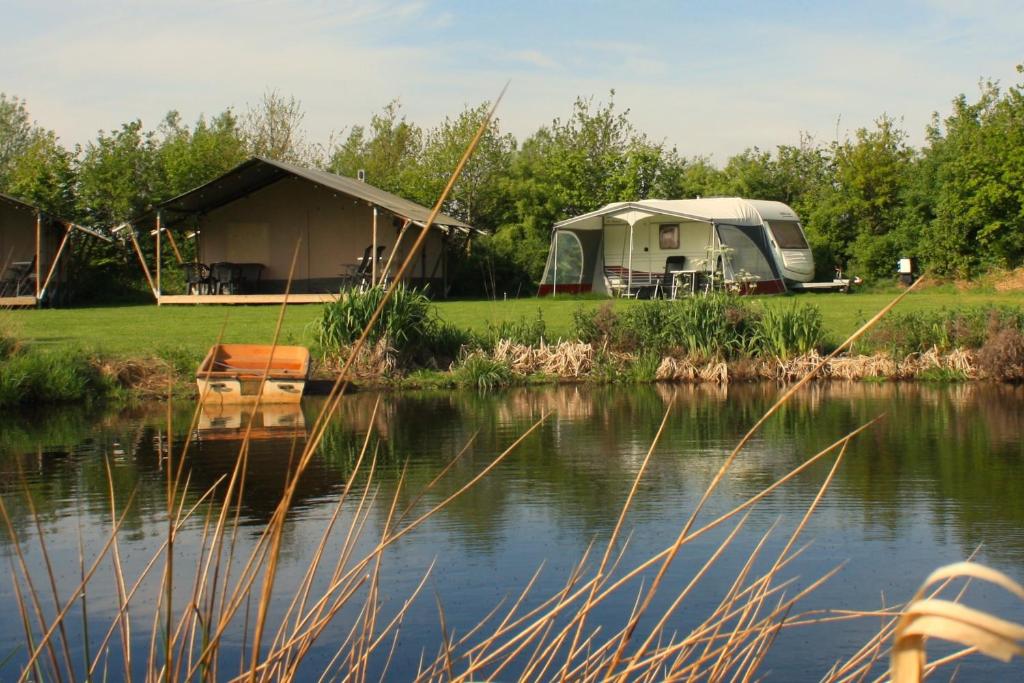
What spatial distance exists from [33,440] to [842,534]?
9.43 metres

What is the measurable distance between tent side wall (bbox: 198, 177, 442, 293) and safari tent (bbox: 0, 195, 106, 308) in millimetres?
4016

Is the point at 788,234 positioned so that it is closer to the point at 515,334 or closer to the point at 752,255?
the point at 752,255

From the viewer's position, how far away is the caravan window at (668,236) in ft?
111

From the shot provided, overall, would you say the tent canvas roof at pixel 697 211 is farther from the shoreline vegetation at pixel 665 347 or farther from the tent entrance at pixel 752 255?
the shoreline vegetation at pixel 665 347

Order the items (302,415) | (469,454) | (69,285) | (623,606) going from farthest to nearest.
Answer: (69,285) < (302,415) < (469,454) < (623,606)

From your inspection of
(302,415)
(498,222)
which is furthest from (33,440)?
(498,222)

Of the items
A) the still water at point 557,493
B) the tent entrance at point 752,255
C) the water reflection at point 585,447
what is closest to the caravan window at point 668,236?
the tent entrance at point 752,255

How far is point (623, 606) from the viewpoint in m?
7.64

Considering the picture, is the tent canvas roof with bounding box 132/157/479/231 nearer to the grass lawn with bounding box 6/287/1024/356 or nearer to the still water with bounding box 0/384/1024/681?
the grass lawn with bounding box 6/287/1024/356

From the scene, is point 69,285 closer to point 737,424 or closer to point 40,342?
point 40,342

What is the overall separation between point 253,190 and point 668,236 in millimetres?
11503

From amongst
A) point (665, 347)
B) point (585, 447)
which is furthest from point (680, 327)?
point (585, 447)

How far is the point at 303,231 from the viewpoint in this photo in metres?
34.1

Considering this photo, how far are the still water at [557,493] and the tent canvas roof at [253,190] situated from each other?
12.6m
